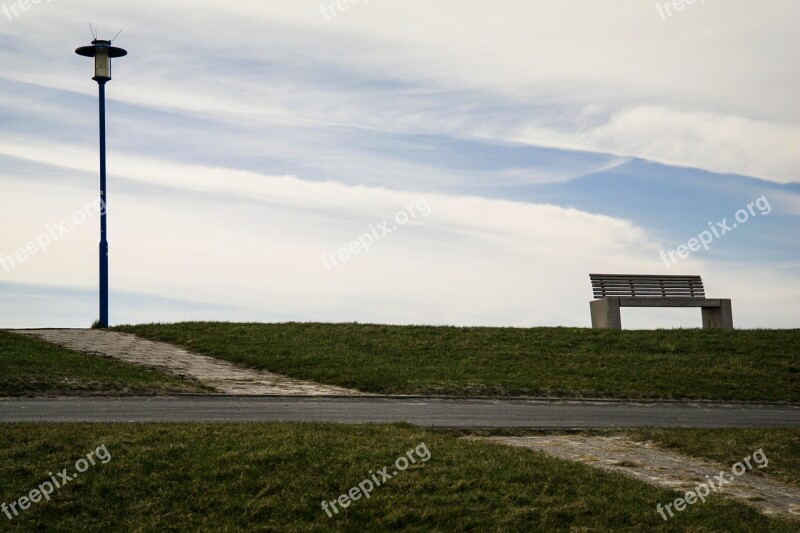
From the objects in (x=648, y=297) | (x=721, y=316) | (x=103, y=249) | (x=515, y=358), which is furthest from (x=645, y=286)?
(x=103, y=249)

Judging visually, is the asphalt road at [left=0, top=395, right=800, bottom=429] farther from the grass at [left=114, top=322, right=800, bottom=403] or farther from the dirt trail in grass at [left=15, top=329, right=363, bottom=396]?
the grass at [left=114, top=322, right=800, bottom=403]

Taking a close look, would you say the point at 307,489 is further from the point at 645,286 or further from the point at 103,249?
the point at 645,286

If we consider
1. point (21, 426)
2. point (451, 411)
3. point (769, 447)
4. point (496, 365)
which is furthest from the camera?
point (496, 365)

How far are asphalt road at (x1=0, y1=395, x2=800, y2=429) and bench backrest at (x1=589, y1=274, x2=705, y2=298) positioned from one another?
12684mm

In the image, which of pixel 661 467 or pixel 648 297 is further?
pixel 648 297

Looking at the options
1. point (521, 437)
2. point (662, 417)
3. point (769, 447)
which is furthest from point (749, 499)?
point (662, 417)

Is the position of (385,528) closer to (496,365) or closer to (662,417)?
(662,417)

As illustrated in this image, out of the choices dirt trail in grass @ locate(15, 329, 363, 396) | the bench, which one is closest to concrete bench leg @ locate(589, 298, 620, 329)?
the bench

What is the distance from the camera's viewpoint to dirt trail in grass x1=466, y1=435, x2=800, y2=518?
1078cm

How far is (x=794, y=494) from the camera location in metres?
11.2

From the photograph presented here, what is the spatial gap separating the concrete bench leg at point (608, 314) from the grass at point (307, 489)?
20.8m

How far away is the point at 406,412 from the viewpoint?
16625 mm

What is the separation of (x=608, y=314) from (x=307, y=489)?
927 inches

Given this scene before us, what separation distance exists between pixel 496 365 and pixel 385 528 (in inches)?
605
